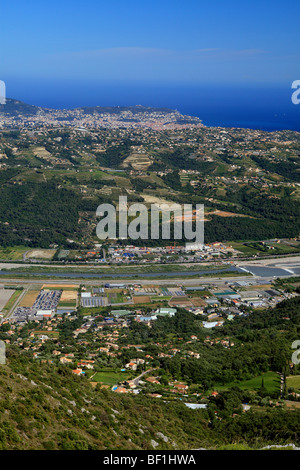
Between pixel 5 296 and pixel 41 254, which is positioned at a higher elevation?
pixel 41 254

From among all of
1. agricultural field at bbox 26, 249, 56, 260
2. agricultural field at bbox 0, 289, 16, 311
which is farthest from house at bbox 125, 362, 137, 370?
agricultural field at bbox 26, 249, 56, 260

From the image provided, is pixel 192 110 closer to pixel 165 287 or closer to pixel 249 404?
pixel 165 287

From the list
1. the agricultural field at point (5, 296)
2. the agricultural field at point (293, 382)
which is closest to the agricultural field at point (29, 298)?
the agricultural field at point (5, 296)

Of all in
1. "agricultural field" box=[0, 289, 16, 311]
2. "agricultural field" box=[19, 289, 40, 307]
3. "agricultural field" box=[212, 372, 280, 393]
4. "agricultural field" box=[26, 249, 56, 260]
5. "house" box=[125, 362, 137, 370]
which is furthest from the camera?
"agricultural field" box=[26, 249, 56, 260]

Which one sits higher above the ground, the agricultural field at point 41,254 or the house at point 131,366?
the agricultural field at point 41,254

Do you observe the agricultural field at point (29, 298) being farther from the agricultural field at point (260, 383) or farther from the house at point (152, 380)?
the agricultural field at point (260, 383)

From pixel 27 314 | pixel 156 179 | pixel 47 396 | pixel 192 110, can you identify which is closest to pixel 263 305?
pixel 27 314

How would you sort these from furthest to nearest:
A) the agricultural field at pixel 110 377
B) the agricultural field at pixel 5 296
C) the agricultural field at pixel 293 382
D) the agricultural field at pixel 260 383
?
the agricultural field at pixel 5 296
the agricultural field at pixel 110 377
the agricultural field at pixel 260 383
the agricultural field at pixel 293 382

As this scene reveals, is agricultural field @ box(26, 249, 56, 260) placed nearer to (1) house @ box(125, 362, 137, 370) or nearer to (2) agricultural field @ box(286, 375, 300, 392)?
(1) house @ box(125, 362, 137, 370)

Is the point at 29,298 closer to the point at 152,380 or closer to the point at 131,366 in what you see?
the point at 131,366

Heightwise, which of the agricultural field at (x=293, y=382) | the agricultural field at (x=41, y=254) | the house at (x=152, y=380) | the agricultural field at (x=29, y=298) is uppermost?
the agricultural field at (x=41, y=254)

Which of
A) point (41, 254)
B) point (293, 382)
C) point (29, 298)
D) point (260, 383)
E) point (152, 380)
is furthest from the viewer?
point (41, 254)

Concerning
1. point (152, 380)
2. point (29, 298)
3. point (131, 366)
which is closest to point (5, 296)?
point (29, 298)
